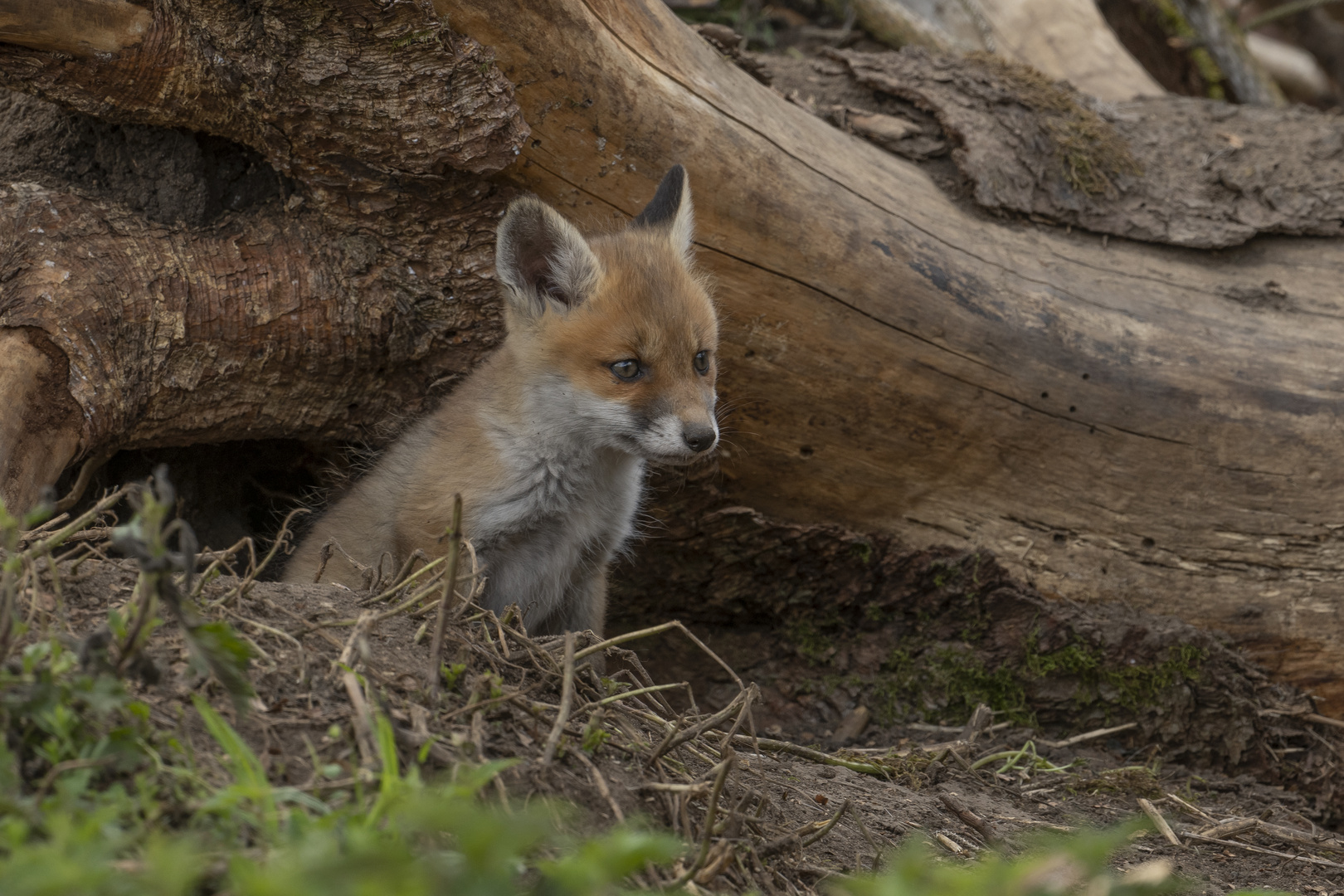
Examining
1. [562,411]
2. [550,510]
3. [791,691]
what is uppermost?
[562,411]

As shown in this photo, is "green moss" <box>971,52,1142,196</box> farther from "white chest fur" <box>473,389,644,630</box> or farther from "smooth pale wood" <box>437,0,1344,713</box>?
"white chest fur" <box>473,389,644,630</box>

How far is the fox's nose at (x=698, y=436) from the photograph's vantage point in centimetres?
346

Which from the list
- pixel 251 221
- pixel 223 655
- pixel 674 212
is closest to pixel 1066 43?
pixel 674 212

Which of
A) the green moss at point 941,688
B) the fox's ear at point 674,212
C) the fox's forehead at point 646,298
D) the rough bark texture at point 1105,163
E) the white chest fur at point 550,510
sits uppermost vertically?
the rough bark texture at point 1105,163

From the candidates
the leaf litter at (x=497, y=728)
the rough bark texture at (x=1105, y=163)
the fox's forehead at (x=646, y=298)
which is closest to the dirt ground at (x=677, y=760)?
the leaf litter at (x=497, y=728)

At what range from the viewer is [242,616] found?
2268mm

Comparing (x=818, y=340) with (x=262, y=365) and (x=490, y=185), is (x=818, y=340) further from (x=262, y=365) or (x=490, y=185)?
(x=262, y=365)

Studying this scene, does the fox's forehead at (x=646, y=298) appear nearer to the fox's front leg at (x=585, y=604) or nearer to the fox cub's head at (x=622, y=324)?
the fox cub's head at (x=622, y=324)

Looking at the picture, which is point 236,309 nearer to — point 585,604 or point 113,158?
point 113,158

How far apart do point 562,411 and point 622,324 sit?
1.29ft

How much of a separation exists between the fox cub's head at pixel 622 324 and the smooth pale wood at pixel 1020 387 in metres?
0.26

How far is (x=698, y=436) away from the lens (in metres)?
3.46

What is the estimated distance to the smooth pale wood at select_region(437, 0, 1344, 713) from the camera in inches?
159

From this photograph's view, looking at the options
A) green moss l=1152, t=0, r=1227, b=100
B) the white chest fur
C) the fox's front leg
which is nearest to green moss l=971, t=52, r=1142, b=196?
the white chest fur
